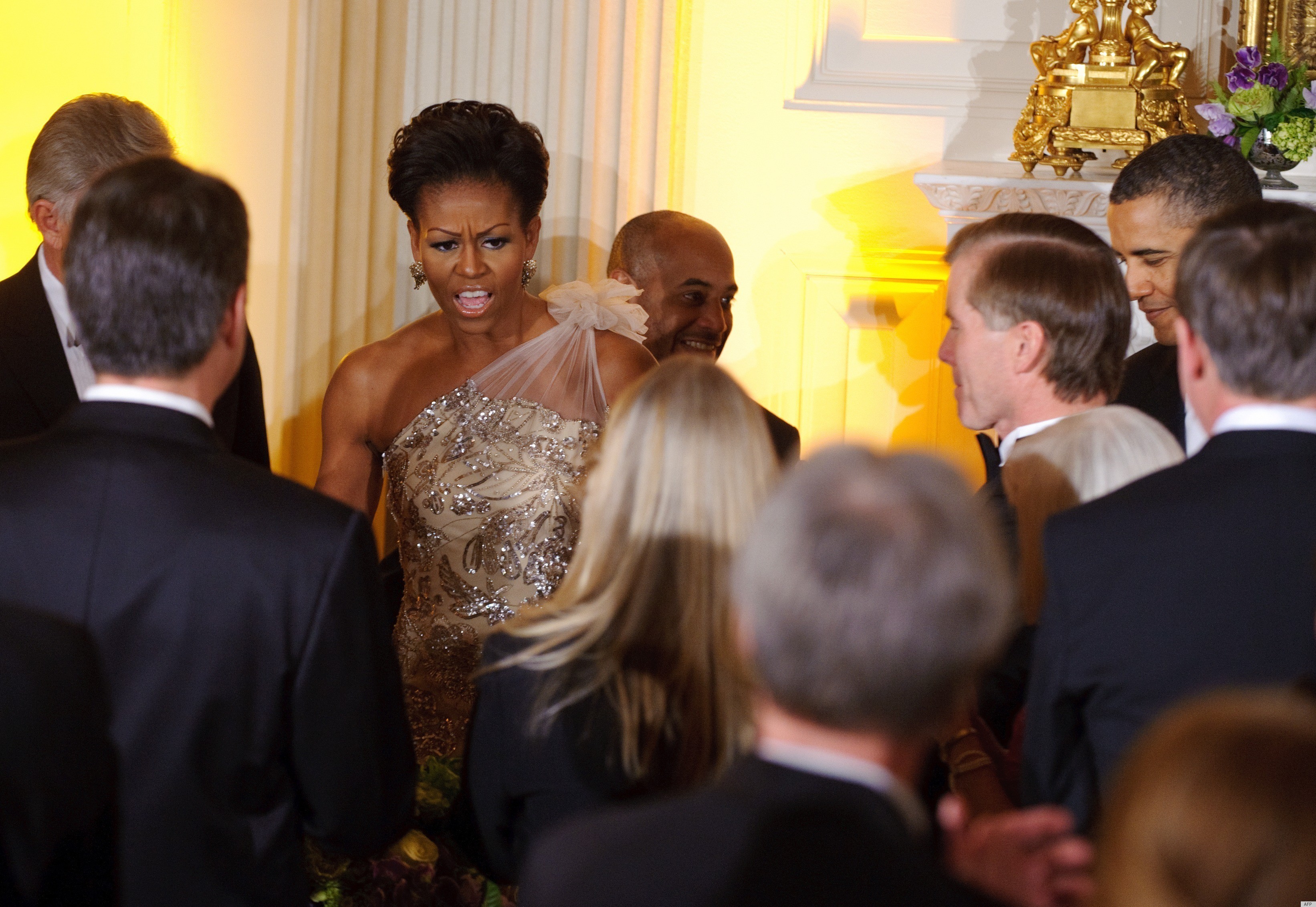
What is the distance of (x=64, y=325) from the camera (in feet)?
9.49

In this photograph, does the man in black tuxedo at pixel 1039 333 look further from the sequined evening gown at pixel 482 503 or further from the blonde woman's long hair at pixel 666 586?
the sequined evening gown at pixel 482 503

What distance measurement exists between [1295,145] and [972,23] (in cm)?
109

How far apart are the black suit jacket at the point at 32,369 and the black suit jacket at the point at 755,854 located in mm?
1947

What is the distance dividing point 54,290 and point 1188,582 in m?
2.39

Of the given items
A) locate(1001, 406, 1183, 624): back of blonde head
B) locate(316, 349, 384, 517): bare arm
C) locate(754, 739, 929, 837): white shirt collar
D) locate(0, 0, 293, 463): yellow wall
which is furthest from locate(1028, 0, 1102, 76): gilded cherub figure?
locate(754, 739, 929, 837): white shirt collar

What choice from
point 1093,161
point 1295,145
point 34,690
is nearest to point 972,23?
point 1093,161

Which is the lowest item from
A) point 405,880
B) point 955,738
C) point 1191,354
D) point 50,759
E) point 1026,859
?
point 405,880

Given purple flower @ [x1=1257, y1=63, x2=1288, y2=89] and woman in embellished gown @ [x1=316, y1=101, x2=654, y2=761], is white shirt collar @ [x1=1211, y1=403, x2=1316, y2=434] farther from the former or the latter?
purple flower @ [x1=1257, y1=63, x2=1288, y2=89]

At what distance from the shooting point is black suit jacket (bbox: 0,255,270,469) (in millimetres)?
2814

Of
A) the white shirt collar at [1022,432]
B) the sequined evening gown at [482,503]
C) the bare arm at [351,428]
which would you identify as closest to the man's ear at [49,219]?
the bare arm at [351,428]

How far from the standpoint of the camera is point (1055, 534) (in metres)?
1.76

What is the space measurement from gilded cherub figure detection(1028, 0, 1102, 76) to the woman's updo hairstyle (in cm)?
156

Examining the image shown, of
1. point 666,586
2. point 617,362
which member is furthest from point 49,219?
point 666,586

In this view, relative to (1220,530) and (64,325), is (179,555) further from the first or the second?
(64,325)
